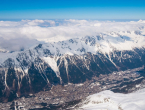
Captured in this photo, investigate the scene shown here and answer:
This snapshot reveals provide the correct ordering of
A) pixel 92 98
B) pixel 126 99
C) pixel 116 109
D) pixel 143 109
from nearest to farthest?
pixel 143 109, pixel 116 109, pixel 126 99, pixel 92 98

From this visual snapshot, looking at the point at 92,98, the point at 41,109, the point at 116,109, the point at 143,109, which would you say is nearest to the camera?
the point at 143,109

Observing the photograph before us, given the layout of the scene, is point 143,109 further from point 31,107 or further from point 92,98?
point 31,107

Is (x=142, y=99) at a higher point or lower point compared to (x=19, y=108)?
higher

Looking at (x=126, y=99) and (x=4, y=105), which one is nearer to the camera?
(x=126, y=99)

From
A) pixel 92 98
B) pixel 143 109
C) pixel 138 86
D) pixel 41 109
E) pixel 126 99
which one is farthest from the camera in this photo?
pixel 138 86

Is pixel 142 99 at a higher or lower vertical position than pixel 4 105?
higher

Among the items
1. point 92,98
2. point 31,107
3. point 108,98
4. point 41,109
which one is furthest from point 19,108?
point 108,98

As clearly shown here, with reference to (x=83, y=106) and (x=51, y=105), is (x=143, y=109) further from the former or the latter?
(x=51, y=105)

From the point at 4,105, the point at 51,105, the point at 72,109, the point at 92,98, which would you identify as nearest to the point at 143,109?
the point at 92,98

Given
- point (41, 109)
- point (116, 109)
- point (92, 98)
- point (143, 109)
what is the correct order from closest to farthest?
point (143, 109) < point (116, 109) < point (92, 98) < point (41, 109)
